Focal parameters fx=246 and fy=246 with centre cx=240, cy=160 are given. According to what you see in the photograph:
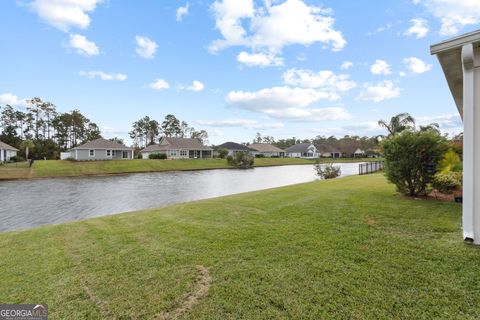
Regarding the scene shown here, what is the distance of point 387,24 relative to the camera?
12633 mm

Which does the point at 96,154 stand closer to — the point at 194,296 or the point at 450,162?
the point at 194,296

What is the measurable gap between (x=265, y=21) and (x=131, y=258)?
14.3 metres

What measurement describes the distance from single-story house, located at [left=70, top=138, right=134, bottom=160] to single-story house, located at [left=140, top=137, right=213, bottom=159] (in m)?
5.67

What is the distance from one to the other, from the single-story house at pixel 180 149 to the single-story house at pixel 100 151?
18.6 ft

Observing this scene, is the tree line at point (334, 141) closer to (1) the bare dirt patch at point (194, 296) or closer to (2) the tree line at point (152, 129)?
(2) the tree line at point (152, 129)

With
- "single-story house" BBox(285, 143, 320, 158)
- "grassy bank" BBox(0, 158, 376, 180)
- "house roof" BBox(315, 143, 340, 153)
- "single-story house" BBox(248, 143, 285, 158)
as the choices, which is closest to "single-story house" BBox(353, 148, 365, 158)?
"house roof" BBox(315, 143, 340, 153)

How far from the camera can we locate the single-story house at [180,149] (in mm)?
49438

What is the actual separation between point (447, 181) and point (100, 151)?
44.4 m

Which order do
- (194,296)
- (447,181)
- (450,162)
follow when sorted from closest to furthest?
Answer: (194,296)
(450,162)
(447,181)

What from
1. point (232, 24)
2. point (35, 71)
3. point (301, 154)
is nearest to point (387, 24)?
point (232, 24)

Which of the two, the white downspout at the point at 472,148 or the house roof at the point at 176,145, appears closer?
the white downspout at the point at 472,148

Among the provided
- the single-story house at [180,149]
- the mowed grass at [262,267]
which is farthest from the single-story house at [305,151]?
the mowed grass at [262,267]

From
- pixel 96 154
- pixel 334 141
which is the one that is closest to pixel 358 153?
pixel 334 141

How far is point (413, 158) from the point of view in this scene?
7359 mm
